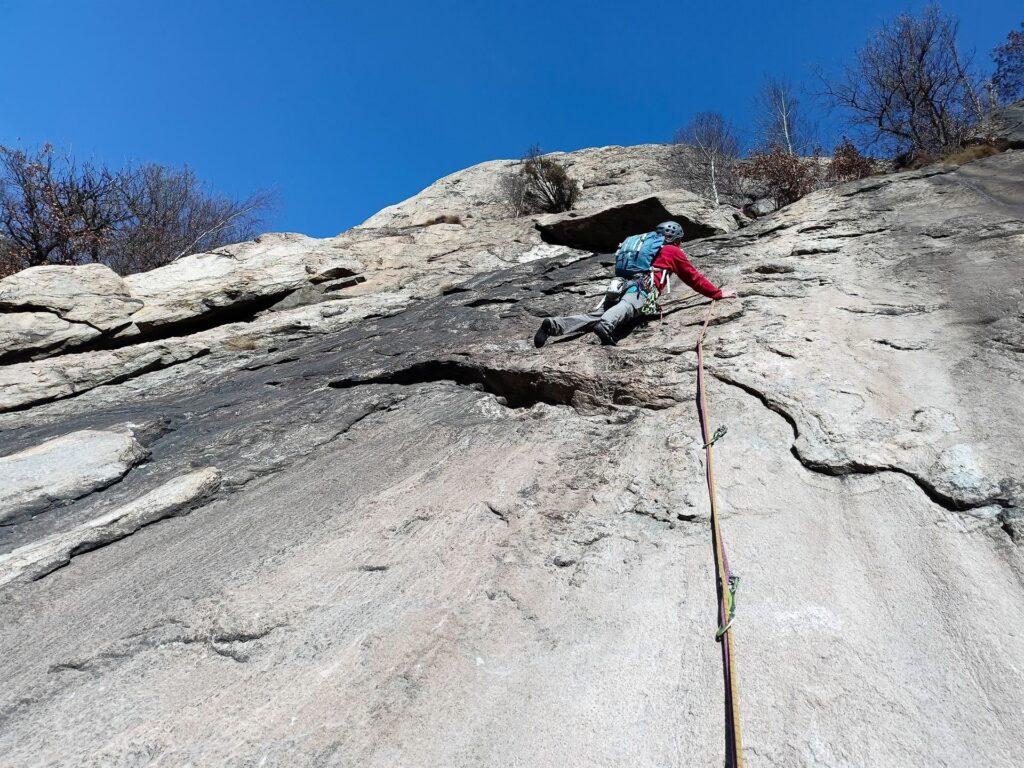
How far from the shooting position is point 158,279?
331 inches

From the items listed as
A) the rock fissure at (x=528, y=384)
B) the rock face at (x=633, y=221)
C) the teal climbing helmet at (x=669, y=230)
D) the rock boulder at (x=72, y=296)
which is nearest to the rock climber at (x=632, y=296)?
the teal climbing helmet at (x=669, y=230)

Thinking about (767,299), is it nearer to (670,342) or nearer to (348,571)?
(670,342)

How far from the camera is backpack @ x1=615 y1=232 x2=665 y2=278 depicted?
18.6 ft

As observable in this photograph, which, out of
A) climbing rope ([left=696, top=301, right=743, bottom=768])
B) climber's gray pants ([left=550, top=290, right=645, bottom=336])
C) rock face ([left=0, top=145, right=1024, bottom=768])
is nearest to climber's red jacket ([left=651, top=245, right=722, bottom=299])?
rock face ([left=0, top=145, right=1024, bottom=768])

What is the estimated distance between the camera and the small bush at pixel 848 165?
11.6 meters

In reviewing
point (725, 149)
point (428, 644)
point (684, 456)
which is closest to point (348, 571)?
point (428, 644)

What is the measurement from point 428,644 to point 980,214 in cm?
629

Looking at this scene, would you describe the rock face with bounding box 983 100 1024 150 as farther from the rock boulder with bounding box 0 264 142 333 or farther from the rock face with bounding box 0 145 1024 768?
the rock boulder with bounding box 0 264 142 333

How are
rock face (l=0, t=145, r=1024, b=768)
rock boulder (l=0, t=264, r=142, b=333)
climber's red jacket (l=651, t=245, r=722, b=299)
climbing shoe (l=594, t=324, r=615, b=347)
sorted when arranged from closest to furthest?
rock face (l=0, t=145, r=1024, b=768) → climbing shoe (l=594, t=324, r=615, b=347) → climber's red jacket (l=651, t=245, r=722, b=299) → rock boulder (l=0, t=264, r=142, b=333)

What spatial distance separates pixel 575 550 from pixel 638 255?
3.47 m

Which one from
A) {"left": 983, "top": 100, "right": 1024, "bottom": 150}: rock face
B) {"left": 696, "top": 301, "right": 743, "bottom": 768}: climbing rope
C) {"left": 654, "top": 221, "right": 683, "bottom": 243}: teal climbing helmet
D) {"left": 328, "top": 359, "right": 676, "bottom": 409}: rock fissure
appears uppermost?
{"left": 983, "top": 100, "right": 1024, "bottom": 150}: rock face

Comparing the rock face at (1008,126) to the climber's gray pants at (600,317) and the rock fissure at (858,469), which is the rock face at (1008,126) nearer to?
the climber's gray pants at (600,317)

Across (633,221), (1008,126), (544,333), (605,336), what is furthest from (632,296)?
(1008,126)

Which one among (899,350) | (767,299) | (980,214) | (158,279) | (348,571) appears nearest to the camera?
(348,571)
